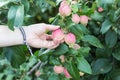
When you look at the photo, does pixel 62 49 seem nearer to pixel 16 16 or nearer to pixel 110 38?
pixel 16 16

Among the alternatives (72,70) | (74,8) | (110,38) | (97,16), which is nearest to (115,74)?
(110,38)

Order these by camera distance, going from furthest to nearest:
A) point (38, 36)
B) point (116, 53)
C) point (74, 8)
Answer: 1. point (116, 53)
2. point (38, 36)
3. point (74, 8)

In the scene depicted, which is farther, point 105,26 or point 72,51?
point 105,26

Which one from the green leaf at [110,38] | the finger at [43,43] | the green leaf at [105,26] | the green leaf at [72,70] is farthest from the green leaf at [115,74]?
the finger at [43,43]

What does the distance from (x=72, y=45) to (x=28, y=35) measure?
0.18 meters

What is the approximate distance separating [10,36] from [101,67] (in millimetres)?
549

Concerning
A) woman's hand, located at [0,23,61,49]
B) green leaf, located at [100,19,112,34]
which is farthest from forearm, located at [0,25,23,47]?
green leaf, located at [100,19,112,34]

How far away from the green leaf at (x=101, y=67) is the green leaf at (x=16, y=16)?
A: 55 cm

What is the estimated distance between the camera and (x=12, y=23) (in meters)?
1.18

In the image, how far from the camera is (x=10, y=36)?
1.24 metres

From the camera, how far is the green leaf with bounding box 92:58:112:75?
1.59 metres

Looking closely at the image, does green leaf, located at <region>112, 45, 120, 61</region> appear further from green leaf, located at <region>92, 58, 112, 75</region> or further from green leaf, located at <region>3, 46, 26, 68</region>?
green leaf, located at <region>3, 46, 26, 68</region>

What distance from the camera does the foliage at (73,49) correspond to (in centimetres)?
118

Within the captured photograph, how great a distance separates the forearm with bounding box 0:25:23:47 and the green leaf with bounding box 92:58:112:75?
0.49 metres
